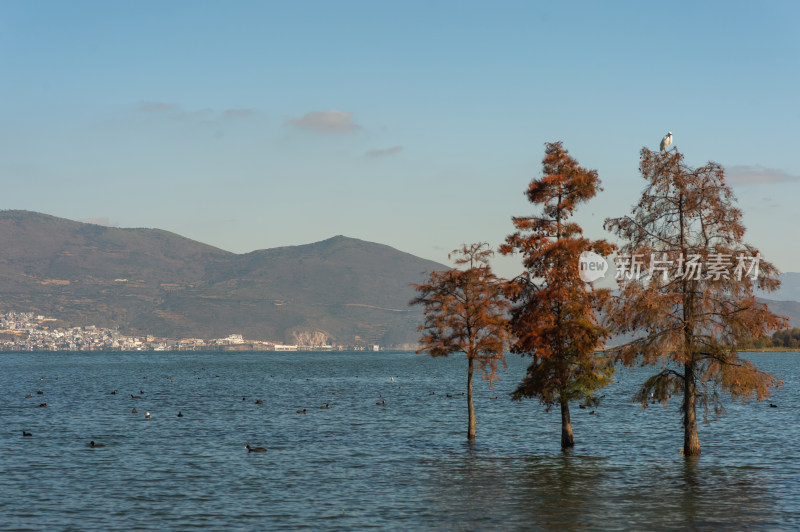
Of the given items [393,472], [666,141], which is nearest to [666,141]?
[666,141]

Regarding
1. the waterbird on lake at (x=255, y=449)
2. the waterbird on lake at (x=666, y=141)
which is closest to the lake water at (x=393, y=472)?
the waterbird on lake at (x=255, y=449)

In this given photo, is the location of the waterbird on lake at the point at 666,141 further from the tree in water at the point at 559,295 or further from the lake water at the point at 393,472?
the lake water at the point at 393,472

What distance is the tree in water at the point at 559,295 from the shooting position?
5041 centimetres

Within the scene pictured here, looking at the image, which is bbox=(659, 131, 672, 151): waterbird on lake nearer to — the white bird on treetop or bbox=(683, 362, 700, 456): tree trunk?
the white bird on treetop

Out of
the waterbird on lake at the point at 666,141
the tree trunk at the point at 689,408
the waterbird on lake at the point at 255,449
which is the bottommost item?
the waterbird on lake at the point at 255,449

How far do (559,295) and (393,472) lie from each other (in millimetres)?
→ 14893

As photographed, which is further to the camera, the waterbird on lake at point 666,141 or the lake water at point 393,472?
the waterbird on lake at point 666,141

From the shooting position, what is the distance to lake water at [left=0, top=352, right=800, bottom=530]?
A: 36.5m

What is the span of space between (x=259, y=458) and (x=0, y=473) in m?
15.4

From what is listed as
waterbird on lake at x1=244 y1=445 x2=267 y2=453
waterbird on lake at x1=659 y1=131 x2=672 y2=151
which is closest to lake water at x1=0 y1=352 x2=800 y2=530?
waterbird on lake at x1=244 y1=445 x2=267 y2=453

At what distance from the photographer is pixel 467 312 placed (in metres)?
55.8

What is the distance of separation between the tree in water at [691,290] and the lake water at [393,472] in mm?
6282

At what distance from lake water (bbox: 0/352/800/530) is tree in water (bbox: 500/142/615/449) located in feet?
17.9

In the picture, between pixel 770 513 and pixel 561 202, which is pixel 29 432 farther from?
pixel 770 513
